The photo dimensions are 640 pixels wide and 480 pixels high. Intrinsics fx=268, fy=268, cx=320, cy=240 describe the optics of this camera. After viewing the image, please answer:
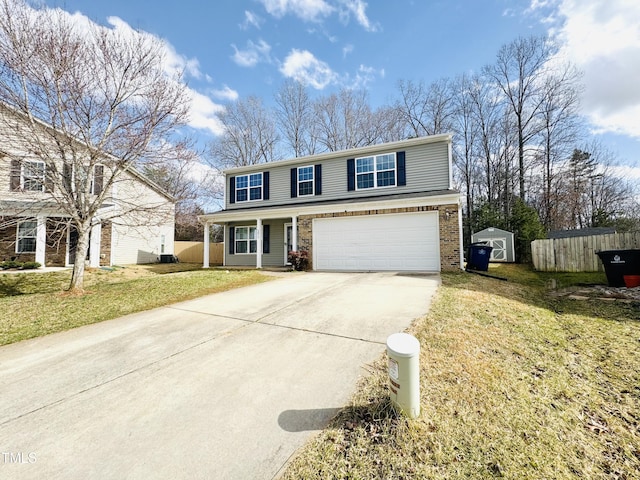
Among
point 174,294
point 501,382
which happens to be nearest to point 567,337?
point 501,382

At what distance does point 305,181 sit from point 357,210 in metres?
4.05

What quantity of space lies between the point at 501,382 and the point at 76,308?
7.81 m

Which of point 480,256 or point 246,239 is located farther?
point 246,239

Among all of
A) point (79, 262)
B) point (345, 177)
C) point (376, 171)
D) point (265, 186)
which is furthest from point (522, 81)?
point (79, 262)

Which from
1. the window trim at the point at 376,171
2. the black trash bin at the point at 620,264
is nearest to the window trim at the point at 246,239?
the window trim at the point at 376,171

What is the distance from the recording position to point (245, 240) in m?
15.6

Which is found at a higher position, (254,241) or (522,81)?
(522,81)

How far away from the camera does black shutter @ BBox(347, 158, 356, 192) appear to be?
42.4 ft

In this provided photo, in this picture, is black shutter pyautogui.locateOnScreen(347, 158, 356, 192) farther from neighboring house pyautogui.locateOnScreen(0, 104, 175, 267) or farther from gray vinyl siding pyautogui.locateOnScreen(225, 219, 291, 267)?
neighboring house pyautogui.locateOnScreen(0, 104, 175, 267)

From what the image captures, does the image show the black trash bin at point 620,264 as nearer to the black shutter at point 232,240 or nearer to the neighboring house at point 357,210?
the neighboring house at point 357,210

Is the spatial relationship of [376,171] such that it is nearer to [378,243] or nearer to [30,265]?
[378,243]

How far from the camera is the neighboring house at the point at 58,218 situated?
6938 millimetres

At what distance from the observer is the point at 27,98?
21.4ft

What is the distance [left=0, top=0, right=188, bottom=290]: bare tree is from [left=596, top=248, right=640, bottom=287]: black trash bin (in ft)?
44.3
